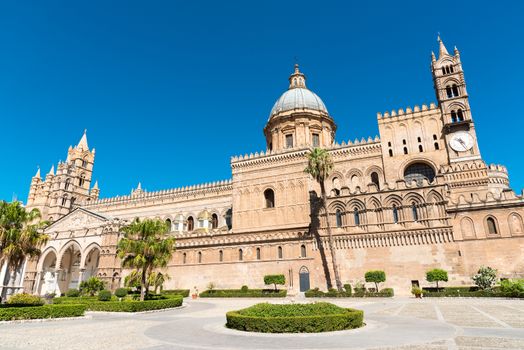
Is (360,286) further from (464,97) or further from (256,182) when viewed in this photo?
(464,97)

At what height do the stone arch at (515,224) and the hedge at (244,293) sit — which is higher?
the stone arch at (515,224)

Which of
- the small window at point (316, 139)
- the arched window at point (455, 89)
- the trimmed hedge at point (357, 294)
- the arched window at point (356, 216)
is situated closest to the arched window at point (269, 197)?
the small window at point (316, 139)

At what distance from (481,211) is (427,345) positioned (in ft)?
90.3

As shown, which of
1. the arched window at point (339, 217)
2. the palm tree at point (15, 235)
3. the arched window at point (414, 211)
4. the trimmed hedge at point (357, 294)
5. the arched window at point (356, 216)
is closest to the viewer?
the palm tree at point (15, 235)

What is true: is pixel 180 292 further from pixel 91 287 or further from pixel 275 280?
pixel 275 280

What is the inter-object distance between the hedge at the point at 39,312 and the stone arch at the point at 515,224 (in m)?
34.8

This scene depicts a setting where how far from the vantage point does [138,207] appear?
60.5m

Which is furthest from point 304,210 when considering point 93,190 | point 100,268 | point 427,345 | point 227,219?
point 93,190

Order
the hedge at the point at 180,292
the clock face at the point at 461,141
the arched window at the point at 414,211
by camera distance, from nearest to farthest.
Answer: the arched window at the point at 414,211 → the clock face at the point at 461,141 → the hedge at the point at 180,292

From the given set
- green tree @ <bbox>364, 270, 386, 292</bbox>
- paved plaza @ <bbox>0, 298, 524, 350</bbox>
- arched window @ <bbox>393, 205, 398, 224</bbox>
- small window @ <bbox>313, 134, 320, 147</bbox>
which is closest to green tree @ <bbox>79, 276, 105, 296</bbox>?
paved plaza @ <bbox>0, 298, 524, 350</bbox>

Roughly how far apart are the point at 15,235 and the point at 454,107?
4402cm

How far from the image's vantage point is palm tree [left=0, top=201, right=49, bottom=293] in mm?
22172

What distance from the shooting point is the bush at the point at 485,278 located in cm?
2742

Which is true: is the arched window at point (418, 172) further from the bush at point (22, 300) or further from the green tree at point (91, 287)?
the bush at point (22, 300)
